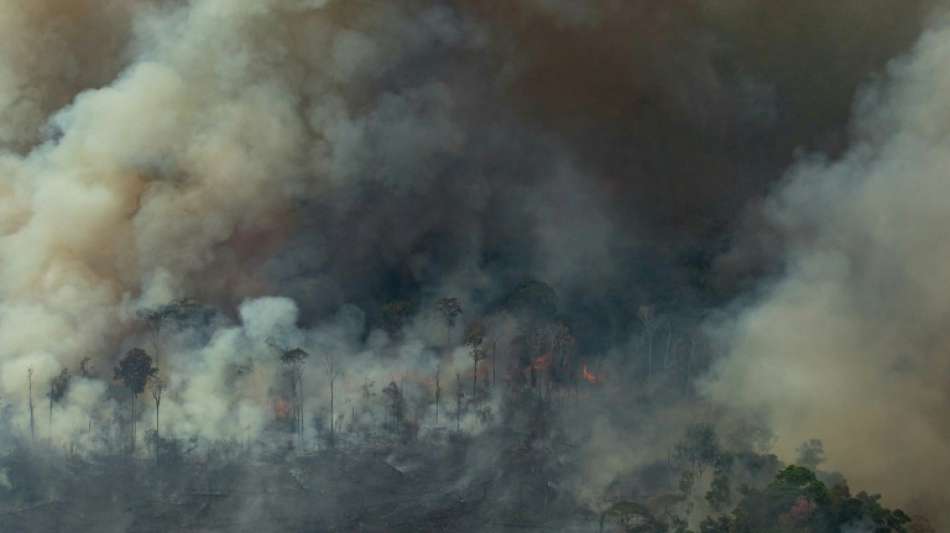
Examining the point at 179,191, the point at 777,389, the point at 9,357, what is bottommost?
the point at 777,389

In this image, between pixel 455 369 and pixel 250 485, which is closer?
pixel 250 485

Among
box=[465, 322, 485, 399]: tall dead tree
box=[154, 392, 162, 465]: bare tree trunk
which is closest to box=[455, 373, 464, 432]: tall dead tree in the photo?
box=[465, 322, 485, 399]: tall dead tree

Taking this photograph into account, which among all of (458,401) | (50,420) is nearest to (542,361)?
(458,401)

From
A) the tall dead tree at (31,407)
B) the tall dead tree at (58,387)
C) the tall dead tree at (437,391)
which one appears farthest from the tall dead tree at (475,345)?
the tall dead tree at (31,407)

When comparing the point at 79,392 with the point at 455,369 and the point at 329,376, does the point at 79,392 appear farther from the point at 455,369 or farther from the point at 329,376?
the point at 455,369

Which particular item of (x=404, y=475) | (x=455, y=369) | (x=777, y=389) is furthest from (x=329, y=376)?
(x=777, y=389)

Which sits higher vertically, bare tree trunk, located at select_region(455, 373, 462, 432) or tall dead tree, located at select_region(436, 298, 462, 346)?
tall dead tree, located at select_region(436, 298, 462, 346)

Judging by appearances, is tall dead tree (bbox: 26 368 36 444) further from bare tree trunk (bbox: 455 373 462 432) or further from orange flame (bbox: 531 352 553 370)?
orange flame (bbox: 531 352 553 370)

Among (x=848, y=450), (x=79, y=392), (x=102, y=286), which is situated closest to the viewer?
(x=848, y=450)

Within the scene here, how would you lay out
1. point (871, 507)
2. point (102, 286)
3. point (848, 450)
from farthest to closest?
point (102, 286), point (848, 450), point (871, 507)
